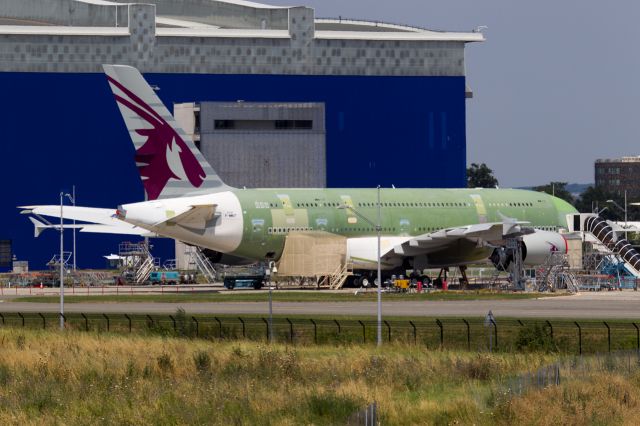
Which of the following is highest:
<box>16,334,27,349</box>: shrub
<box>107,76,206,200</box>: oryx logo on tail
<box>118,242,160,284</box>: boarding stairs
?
<box>107,76,206,200</box>: oryx logo on tail

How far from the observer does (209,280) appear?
120625 millimetres

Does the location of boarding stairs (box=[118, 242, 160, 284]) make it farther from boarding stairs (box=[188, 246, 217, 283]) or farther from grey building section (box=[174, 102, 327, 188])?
grey building section (box=[174, 102, 327, 188])

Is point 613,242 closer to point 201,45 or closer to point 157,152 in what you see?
point 157,152

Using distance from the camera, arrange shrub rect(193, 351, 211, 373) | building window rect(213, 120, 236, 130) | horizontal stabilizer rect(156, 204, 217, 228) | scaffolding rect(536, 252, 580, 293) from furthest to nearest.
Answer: building window rect(213, 120, 236, 130)
scaffolding rect(536, 252, 580, 293)
horizontal stabilizer rect(156, 204, 217, 228)
shrub rect(193, 351, 211, 373)

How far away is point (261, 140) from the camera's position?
14888 centimetres

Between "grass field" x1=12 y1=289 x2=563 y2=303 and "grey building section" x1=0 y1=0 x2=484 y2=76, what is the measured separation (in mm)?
64696

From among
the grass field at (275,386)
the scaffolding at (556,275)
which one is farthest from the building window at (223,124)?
the grass field at (275,386)

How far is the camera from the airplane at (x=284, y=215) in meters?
93.4

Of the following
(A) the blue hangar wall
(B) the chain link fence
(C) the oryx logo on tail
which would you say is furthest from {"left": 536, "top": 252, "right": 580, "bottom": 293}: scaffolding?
(A) the blue hangar wall

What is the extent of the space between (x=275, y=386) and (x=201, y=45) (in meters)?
113

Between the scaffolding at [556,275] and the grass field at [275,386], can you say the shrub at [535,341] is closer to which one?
the grass field at [275,386]

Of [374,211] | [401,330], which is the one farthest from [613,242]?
[401,330]

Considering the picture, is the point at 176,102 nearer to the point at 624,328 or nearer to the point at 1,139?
the point at 1,139

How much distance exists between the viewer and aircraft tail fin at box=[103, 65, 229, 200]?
94.1 metres
